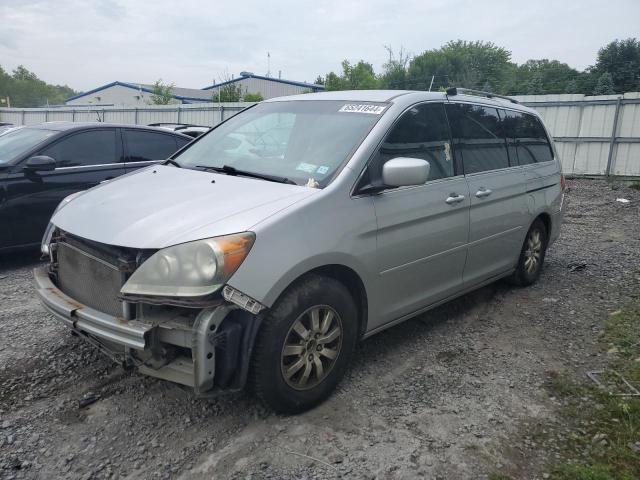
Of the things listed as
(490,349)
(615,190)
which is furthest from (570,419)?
(615,190)

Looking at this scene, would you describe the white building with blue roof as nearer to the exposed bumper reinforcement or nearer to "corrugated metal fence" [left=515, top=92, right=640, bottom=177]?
"corrugated metal fence" [left=515, top=92, right=640, bottom=177]

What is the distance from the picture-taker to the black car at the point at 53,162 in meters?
5.56

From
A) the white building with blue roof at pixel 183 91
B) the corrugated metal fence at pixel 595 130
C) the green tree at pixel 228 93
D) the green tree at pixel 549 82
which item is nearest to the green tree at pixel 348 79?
the white building with blue roof at pixel 183 91

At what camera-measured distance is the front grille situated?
276 cm

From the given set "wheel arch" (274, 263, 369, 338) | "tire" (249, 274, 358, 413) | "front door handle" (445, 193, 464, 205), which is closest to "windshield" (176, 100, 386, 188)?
"wheel arch" (274, 263, 369, 338)

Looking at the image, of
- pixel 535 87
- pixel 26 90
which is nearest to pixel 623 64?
pixel 535 87

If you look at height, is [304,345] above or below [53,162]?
below

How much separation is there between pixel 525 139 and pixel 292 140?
105 inches

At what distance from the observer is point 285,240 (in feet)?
8.91

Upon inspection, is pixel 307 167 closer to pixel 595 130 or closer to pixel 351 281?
pixel 351 281

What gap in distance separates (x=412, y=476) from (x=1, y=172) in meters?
5.17

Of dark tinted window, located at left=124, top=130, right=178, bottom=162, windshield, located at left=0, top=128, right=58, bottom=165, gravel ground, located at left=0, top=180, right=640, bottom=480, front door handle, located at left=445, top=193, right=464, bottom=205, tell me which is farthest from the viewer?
dark tinted window, located at left=124, top=130, right=178, bottom=162

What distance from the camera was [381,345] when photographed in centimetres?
403

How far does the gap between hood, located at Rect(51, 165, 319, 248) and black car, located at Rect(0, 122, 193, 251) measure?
260 centimetres
